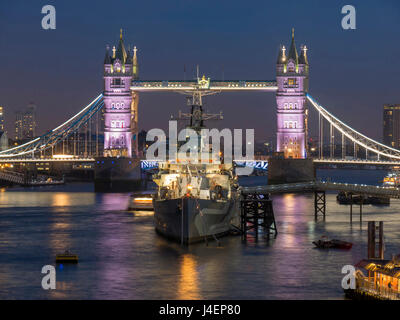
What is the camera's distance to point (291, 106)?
95938 millimetres

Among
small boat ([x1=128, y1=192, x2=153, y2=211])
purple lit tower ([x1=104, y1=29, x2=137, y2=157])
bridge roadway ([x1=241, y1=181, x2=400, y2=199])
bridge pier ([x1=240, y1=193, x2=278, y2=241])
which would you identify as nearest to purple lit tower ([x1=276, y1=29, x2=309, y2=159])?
purple lit tower ([x1=104, y1=29, x2=137, y2=157])

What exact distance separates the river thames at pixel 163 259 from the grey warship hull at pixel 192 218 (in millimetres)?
663

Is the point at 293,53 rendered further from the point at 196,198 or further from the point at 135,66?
the point at 196,198

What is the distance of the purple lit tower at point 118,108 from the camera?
97500mm

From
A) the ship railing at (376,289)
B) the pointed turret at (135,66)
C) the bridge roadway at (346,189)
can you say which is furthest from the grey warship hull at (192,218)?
the pointed turret at (135,66)

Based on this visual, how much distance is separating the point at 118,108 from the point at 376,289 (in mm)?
71915

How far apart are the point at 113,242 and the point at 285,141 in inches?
2100

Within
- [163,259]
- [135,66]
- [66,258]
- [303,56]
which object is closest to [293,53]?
[303,56]

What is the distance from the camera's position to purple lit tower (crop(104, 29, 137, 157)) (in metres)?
97.5

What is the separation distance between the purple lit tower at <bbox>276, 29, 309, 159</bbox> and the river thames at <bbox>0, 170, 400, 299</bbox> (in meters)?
35.0

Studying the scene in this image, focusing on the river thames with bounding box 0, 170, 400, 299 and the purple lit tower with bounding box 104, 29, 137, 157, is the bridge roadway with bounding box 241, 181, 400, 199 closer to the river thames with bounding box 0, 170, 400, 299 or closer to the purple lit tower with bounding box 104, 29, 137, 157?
the river thames with bounding box 0, 170, 400, 299
